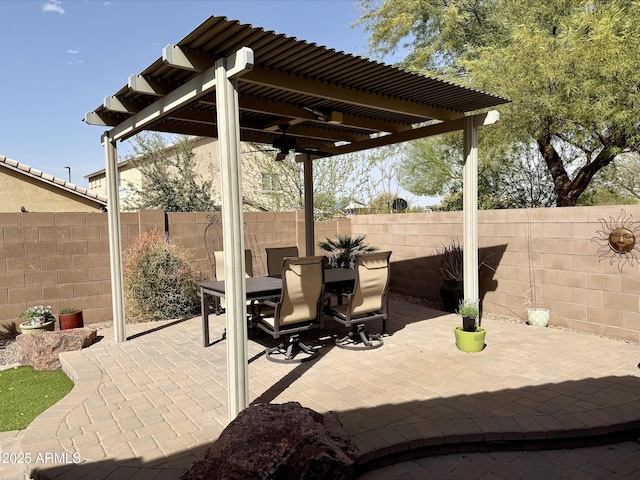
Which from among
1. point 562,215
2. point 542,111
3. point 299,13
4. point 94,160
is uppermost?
point 299,13

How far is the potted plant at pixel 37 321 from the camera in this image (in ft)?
18.8

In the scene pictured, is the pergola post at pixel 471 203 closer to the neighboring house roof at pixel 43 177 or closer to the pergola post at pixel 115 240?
the pergola post at pixel 115 240

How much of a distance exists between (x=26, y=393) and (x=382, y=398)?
3.56 metres

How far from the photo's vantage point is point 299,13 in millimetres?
11273

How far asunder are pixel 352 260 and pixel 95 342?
439cm

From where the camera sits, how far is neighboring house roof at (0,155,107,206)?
38.0 feet

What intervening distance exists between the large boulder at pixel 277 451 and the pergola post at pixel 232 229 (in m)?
0.82

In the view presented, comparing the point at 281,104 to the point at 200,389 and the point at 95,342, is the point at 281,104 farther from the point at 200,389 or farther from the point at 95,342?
the point at 95,342

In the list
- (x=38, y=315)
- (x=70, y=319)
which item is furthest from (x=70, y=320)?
(x=38, y=315)

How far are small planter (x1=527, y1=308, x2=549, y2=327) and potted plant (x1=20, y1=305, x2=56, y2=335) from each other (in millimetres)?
6646

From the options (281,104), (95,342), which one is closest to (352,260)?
(281,104)

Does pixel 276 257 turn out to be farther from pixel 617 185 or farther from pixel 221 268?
pixel 617 185

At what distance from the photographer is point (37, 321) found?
18.9ft

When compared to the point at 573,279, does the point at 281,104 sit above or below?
above
